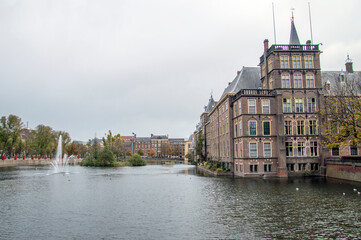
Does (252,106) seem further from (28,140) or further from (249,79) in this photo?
(28,140)

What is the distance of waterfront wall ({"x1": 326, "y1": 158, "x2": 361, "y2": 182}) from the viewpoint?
1608 inches

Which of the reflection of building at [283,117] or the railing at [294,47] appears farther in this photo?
the railing at [294,47]

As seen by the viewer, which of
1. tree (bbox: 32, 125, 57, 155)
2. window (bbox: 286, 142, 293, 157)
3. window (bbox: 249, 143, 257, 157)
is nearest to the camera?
window (bbox: 249, 143, 257, 157)

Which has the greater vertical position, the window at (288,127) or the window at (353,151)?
the window at (288,127)

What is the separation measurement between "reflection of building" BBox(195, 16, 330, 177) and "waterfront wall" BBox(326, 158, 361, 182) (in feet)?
7.90

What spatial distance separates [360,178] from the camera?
131 ft

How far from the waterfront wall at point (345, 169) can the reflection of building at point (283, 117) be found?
241cm

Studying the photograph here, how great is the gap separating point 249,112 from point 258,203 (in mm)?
25945

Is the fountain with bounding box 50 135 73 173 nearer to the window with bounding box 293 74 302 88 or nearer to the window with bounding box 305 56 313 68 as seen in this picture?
the window with bounding box 293 74 302 88

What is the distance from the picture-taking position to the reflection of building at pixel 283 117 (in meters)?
48.8

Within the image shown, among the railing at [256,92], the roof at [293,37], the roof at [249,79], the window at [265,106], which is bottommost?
the window at [265,106]

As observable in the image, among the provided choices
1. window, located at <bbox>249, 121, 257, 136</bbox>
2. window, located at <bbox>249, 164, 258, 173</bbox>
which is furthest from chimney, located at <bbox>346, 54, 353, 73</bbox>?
window, located at <bbox>249, 164, 258, 173</bbox>

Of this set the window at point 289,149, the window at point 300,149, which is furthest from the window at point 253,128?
the window at point 300,149

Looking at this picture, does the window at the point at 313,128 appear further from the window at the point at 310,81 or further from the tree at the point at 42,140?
the tree at the point at 42,140
